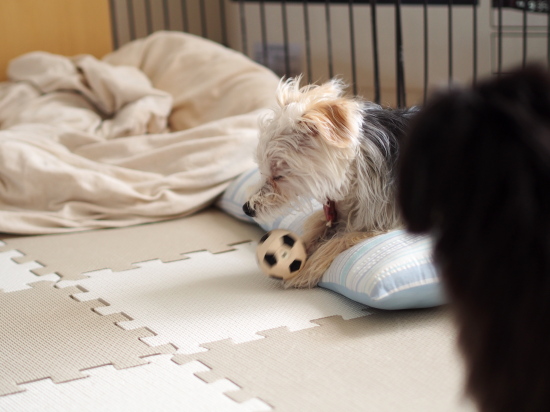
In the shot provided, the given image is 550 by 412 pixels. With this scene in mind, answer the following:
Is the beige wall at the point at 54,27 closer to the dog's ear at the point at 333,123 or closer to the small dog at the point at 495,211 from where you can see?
the dog's ear at the point at 333,123

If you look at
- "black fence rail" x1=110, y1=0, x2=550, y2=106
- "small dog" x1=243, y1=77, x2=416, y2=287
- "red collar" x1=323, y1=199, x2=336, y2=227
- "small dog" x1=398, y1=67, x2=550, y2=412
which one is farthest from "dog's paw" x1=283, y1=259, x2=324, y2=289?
"black fence rail" x1=110, y1=0, x2=550, y2=106

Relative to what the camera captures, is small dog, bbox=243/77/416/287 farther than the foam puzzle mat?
Yes

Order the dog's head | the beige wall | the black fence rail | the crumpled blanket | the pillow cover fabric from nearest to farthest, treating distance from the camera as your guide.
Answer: the dog's head → the pillow cover fabric → the crumpled blanket → the black fence rail → the beige wall

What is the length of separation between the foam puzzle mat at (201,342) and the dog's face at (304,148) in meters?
0.27

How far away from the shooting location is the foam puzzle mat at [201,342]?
1451 millimetres

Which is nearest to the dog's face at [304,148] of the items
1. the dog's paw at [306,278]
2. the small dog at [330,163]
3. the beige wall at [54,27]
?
the small dog at [330,163]

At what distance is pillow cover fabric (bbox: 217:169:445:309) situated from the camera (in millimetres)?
1756

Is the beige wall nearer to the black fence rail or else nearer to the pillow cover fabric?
the black fence rail

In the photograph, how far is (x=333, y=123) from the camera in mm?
1847

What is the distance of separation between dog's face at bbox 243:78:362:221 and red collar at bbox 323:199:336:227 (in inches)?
3.5

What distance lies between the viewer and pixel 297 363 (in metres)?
1.59

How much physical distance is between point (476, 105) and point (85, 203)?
7.03ft

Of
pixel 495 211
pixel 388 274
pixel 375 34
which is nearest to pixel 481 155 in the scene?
pixel 495 211

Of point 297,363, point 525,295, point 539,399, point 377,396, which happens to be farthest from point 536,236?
point 297,363
